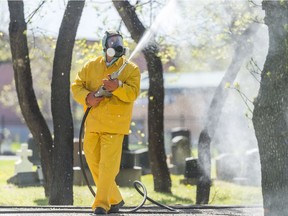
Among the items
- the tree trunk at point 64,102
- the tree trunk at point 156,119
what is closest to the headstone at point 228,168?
the tree trunk at point 156,119

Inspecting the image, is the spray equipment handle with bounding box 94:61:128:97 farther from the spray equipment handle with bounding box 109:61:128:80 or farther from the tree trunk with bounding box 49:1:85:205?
the tree trunk with bounding box 49:1:85:205

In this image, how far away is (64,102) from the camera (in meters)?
11.6

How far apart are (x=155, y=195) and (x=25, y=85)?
383cm

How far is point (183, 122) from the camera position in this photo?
1841 inches

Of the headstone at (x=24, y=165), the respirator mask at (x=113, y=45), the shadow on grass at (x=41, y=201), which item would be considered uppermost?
the respirator mask at (x=113, y=45)

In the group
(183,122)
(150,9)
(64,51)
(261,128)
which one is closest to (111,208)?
(261,128)

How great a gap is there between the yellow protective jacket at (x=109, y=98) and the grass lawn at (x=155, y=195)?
4655 millimetres

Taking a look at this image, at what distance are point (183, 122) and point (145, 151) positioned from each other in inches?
974

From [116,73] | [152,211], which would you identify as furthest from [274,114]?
[152,211]

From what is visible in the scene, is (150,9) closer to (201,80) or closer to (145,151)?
(145,151)

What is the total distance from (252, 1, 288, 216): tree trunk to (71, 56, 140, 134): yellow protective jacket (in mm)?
1405

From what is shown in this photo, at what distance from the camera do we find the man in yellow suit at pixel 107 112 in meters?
8.16

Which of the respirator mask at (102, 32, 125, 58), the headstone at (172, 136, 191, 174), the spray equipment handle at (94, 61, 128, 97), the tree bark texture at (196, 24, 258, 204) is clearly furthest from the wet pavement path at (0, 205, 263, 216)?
the headstone at (172, 136, 191, 174)

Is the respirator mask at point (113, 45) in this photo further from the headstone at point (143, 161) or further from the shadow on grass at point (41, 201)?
the headstone at point (143, 161)
